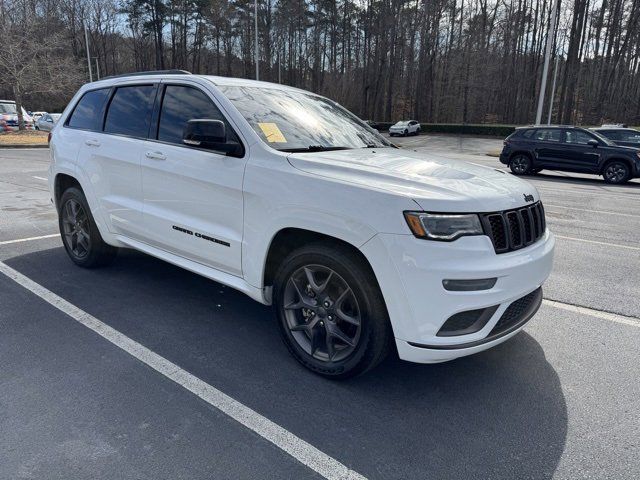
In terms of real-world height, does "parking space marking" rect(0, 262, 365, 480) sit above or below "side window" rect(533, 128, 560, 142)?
below

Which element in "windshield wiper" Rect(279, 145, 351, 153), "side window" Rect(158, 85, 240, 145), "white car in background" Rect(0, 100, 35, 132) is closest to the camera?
"windshield wiper" Rect(279, 145, 351, 153)

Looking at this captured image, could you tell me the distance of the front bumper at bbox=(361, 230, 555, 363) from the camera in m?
2.48

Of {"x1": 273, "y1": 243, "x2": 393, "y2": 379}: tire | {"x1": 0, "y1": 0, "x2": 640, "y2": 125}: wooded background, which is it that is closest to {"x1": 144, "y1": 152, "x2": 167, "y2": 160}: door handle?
{"x1": 273, "y1": 243, "x2": 393, "y2": 379}: tire

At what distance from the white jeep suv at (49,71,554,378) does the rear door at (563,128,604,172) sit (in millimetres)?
13028

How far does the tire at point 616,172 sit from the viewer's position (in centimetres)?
1422

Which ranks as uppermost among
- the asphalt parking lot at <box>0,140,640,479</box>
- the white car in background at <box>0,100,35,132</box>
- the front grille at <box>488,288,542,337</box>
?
the white car in background at <box>0,100,35,132</box>

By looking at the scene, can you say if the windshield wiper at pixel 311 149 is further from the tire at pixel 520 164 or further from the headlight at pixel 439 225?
the tire at pixel 520 164

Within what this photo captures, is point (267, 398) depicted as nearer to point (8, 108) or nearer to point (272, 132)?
point (272, 132)

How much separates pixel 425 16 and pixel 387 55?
5845 mm

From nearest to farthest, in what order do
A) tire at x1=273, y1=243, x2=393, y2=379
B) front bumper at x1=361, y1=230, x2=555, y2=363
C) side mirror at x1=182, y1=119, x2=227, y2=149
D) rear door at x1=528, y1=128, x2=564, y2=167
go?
front bumper at x1=361, y1=230, x2=555, y2=363
tire at x1=273, y1=243, x2=393, y2=379
side mirror at x1=182, y1=119, x2=227, y2=149
rear door at x1=528, y1=128, x2=564, y2=167

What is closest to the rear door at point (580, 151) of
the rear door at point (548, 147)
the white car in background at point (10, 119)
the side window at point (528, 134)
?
the rear door at point (548, 147)

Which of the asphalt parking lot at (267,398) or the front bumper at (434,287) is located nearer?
the asphalt parking lot at (267,398)

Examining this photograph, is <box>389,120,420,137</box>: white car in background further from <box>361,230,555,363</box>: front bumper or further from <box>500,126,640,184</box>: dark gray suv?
<box>361,230,555,363</box>: front bumper

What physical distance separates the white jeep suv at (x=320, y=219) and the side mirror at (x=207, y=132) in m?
0.01
